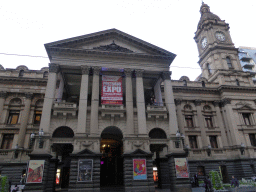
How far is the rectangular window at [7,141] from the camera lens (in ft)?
88.8

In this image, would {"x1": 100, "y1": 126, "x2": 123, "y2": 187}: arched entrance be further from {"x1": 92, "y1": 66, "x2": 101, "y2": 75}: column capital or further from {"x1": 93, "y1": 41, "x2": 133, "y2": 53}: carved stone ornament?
{"x1": 93, "y1": 41, "x2": 133, "y2": 53}: carved stone ornament

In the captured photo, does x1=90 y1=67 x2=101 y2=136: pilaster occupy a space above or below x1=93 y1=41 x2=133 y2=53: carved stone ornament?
below

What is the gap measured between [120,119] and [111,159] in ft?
26.2

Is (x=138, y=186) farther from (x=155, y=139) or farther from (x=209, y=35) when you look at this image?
(x=209, y=35)

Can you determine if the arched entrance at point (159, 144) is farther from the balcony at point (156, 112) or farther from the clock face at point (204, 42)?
the clock face at point (204, 42)

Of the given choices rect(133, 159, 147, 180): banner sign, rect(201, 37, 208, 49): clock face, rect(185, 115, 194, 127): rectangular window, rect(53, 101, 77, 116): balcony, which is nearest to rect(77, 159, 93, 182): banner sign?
rect(133, 159, 147, 180): banner sign

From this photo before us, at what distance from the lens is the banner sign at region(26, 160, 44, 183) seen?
58.2 ft

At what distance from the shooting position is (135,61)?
25.7 m

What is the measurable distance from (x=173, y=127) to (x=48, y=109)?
15.0 meters

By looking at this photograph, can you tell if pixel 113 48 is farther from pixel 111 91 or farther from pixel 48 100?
pixel 48 100

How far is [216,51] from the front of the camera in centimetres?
3922

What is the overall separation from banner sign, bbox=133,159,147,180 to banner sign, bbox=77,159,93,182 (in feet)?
15.1

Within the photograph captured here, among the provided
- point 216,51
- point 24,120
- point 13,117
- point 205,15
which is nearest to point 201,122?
point 216,51

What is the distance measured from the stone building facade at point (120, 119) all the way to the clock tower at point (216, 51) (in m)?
0.40
